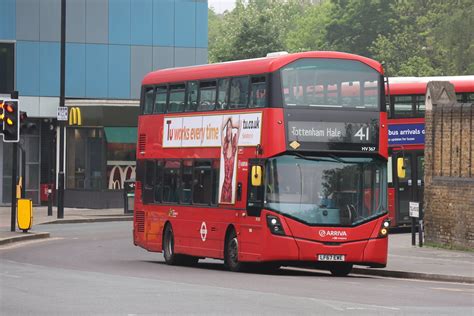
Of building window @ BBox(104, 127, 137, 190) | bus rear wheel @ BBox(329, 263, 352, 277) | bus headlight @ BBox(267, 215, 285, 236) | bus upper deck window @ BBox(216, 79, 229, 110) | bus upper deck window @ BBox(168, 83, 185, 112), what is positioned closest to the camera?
bus headlight @ BBox(267, 215, 285, 236)

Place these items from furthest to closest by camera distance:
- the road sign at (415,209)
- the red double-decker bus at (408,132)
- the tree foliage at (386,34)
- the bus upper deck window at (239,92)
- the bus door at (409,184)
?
the tree foliage at (386,34) < the bus door at (409,184) < the red double-decker bus at (408,132) < the road sign at (415,209) < the bus upper deck window at (239,92)

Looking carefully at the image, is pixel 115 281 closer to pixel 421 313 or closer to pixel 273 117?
pixel 273 117

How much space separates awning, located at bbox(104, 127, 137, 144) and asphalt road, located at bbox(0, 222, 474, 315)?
2740 centimetres

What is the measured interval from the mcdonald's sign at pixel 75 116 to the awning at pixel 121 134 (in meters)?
1.43

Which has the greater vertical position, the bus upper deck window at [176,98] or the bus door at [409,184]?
the bus upper deck window at [176,98]

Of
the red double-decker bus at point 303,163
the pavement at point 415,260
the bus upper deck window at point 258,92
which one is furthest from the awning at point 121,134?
the bus upper deck window at point 258,92

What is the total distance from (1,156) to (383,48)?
1935 inches

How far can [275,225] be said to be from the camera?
24688mm

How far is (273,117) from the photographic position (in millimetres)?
24703

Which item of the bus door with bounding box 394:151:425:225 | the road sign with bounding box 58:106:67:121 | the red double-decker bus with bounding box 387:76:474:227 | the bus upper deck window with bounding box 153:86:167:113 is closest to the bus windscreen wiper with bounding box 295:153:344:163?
the bus upper deck window with bounding box 153:86:167:113

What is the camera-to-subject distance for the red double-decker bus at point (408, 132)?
40.2 m

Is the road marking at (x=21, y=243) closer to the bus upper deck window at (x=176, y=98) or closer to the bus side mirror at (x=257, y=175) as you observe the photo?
the bus upper deck window at (x=176, y=98)

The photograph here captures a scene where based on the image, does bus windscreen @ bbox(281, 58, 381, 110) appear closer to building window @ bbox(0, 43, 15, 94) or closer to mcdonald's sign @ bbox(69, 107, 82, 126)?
mcdonald's sign @ bbox(69, 107, 82, 126)

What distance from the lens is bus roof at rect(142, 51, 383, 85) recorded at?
25.1 metres
